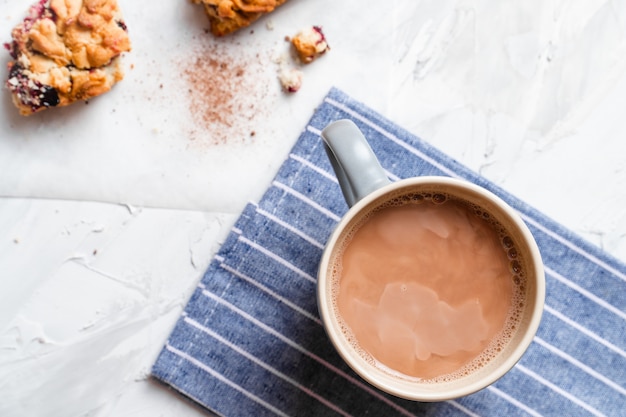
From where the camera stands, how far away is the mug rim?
44.9 inches

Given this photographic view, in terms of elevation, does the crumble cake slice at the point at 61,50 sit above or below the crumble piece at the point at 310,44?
below

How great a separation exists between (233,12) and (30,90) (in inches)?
17.7

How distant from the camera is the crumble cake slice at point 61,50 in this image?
1390mm

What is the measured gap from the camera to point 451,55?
1.48 metres

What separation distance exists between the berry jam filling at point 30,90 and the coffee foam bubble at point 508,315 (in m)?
0.70

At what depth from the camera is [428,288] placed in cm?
119

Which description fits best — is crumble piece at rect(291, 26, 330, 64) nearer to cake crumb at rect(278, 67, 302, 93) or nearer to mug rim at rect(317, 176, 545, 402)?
cake crumb at rect(278, 67, 302, 93)

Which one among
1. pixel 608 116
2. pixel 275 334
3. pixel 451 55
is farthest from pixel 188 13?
pixel 608 116

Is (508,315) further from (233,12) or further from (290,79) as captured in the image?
(233,12)

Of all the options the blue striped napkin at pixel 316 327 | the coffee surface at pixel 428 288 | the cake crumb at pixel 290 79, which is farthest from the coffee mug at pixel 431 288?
the cake crumb at pixel 290 79

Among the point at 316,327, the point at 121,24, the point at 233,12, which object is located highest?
the point at 233,12

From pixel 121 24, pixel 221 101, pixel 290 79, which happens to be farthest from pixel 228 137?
pixel 121 24

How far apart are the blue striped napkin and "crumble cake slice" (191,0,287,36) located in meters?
0.31

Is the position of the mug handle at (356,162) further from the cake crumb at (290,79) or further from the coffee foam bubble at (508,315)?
the cake crumb at (290,79)
